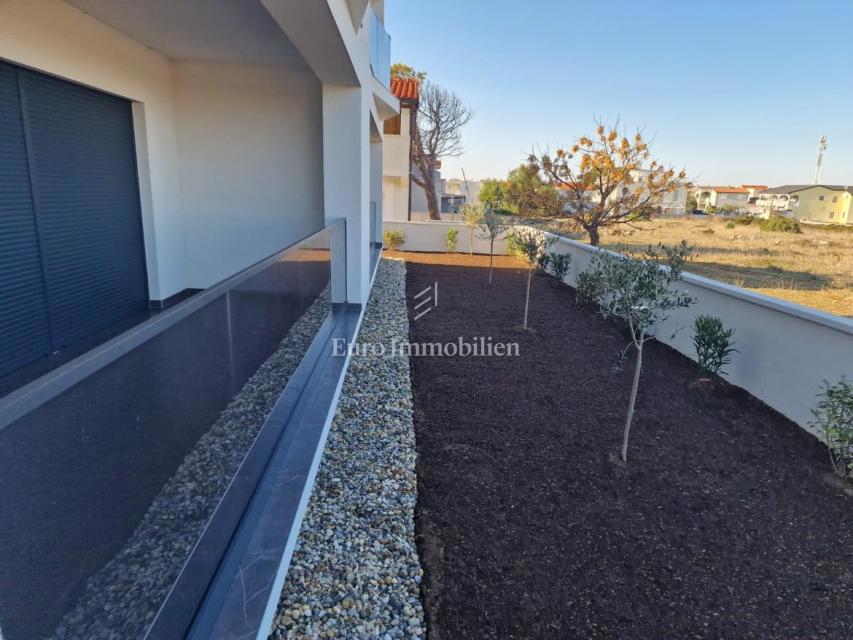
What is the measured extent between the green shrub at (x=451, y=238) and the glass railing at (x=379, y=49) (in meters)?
6.65

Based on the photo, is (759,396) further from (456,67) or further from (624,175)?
(456,67)

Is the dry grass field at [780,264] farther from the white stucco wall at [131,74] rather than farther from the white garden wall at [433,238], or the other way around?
the white stucco wall at [131,74]

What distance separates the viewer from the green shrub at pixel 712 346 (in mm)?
5492

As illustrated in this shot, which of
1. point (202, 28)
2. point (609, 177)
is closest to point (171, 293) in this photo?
point (202, 28)

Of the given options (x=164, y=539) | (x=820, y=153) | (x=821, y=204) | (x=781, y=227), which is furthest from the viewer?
(x=821, y=204)

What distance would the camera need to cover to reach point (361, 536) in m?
2.96

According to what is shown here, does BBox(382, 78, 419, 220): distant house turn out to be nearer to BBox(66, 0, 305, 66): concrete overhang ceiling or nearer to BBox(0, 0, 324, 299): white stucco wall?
BBox(0, 0, 324, 299): white stucco wall

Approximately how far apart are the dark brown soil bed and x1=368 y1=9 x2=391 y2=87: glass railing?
5531 millimetres

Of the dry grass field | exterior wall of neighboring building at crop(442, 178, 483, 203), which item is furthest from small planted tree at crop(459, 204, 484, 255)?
exterior wall of neighboring building at crop(442, 178, 483, 203)

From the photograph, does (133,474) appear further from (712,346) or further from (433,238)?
(433,238)

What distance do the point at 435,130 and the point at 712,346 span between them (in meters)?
26.5

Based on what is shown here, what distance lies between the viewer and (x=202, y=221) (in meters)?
7.89

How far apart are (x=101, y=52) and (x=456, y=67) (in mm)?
18784

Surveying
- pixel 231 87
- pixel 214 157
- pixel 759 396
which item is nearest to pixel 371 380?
pixel 759 396
